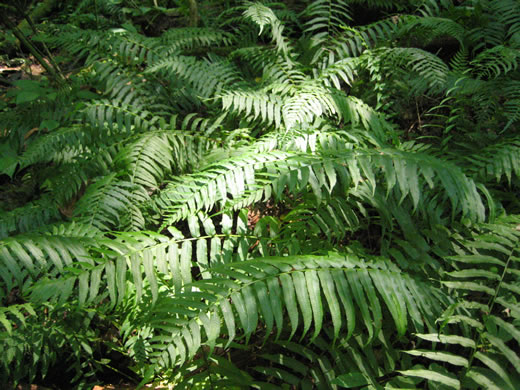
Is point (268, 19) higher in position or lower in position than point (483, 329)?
higher

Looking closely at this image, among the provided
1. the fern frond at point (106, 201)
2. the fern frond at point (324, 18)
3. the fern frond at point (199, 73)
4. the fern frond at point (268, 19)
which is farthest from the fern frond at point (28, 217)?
the fern frond at point (324, 18)

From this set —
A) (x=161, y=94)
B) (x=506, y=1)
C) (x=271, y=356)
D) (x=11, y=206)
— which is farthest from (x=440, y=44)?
(x=11, y=206)

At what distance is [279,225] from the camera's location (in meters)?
2.47

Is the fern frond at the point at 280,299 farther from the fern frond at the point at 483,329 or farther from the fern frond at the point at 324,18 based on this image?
the fern frond at the point at 324,18

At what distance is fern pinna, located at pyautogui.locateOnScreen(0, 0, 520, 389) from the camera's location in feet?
5.46

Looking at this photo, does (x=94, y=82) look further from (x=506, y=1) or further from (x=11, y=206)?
(x=506, y=1)

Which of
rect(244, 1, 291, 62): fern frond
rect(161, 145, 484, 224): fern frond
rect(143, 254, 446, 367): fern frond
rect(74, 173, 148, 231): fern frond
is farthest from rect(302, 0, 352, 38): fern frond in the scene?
rect(143, 254, 446, 367): fern frond

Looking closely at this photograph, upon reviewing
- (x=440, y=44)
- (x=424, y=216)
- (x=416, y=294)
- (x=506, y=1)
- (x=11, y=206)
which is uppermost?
(x=506, y=1)

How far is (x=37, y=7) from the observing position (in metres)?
6.25

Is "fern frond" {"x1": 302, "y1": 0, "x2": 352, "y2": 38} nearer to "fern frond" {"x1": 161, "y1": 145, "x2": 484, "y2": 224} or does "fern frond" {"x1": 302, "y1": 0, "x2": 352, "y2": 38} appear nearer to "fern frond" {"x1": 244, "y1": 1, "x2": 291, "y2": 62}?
"fern frond" {"x1": 244, "y1": 1, "x2": 291, "y2": 62}

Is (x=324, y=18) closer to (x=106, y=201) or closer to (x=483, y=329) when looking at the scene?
(x=106, y=201)

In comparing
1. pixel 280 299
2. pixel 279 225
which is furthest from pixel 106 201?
pixel 280 299

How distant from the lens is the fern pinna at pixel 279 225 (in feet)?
5.46

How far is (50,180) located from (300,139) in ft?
8.39
